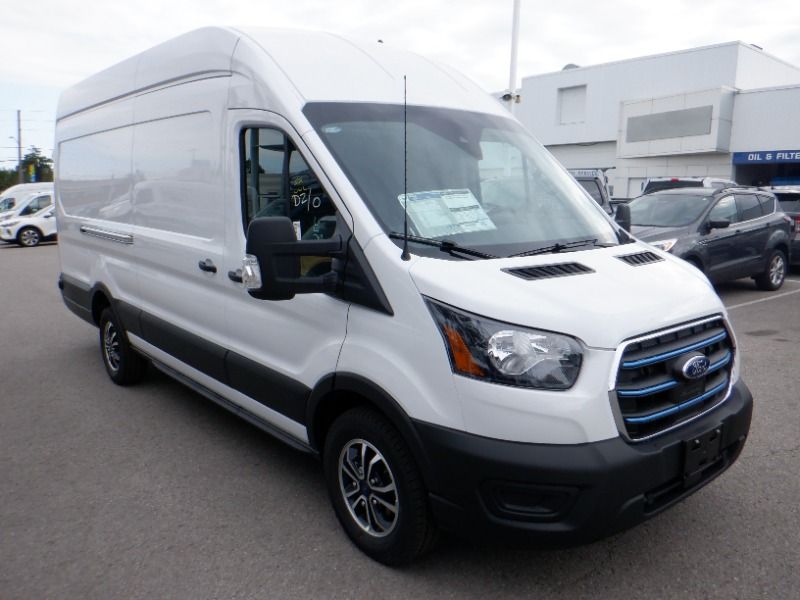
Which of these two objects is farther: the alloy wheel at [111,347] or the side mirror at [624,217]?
the alloy wheel at [111,347]

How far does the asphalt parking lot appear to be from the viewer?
290 cm

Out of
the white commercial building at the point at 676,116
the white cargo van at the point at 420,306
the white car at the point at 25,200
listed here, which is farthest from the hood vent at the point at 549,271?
the white commercial building at the point at 676,116

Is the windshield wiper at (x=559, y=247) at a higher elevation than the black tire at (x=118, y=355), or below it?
higher

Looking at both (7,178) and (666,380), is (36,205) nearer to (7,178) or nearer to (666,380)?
(666,380)

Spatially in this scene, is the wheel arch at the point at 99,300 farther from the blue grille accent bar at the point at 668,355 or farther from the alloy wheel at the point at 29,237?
the alloy wheel at the point at 29,237

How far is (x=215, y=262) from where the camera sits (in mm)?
3889

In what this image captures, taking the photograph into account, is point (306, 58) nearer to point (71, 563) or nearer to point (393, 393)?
point (393, 393)

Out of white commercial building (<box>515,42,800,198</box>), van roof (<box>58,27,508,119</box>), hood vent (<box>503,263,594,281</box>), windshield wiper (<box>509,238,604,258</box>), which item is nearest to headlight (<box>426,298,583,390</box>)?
hood vent (<box>503,263,594,281</box>)

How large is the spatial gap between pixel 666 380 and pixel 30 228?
2395 cm

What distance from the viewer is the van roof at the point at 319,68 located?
3344mm

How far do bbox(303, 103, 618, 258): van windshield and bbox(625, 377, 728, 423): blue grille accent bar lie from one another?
2.90 feet

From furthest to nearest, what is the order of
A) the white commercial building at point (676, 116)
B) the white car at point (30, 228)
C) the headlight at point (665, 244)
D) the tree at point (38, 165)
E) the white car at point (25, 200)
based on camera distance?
1. the tree at point (38, 165)
2. the white commercial building at point (676, 116)
3. the white car at point (25, 200)
4. the white car at point (30, 228)
5. the headlight at point (665, 244)

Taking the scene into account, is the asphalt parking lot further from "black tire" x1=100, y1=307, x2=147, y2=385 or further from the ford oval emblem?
the ford oval emblem

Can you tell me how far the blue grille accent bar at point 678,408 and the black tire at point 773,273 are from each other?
908 cm
